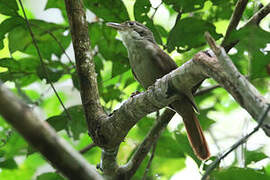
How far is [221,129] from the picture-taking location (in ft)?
19.3

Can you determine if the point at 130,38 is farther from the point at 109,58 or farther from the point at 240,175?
the point at 240,175

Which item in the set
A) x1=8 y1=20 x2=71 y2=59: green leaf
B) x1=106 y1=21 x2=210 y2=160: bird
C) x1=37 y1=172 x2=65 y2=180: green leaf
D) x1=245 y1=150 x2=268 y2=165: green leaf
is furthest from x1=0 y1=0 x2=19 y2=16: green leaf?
x1=245 y1=150 x2=268 y2=165: green leaf

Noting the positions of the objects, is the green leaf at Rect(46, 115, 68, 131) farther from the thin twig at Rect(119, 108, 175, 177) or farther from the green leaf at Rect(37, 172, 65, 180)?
the thin twig at Rect(119, 108, 175, 177)

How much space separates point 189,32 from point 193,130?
0.91 meters

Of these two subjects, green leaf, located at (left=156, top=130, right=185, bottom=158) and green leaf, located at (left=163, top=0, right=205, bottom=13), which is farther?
green leaf, located at (left=156, top=130, right=185, bottom=158)

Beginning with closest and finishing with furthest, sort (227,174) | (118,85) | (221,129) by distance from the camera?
(227,174) → (118,85) → (221,129)

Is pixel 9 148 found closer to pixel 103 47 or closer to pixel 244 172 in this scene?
pixel 103 47

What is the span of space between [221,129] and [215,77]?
13.6 ft

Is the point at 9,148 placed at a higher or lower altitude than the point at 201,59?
lower

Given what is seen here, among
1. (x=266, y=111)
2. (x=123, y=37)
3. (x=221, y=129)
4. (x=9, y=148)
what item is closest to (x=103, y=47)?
(x=123, y=37)

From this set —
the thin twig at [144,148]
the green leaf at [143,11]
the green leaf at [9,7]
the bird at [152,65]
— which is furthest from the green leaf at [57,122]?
the green leaf at [143,11]

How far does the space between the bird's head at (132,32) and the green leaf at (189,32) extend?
2.43 ft

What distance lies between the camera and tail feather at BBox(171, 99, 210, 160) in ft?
10.2

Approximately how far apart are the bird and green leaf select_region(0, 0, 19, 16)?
891 millimetres
